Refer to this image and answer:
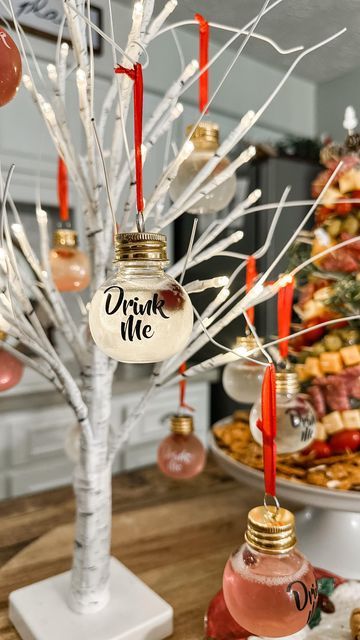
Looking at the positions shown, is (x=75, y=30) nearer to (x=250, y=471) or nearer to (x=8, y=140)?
(x=250, y=471)

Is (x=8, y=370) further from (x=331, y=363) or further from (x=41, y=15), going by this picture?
(x=41, y=15)

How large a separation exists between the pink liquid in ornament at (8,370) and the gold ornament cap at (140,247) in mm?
349

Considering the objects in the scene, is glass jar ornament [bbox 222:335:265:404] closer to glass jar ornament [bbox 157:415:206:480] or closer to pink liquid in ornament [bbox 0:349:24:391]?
glass jar ornament [bbox 157:415:206:480]

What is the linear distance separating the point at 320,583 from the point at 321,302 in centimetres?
45

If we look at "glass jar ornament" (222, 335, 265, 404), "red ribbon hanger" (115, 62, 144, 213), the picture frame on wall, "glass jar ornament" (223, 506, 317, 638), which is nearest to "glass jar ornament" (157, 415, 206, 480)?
"glass jar ornament" (222, 335, 265, 404)

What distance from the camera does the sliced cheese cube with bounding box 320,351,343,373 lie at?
2.77ft

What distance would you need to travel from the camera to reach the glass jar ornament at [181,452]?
762mm

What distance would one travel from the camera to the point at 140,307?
0.38 m

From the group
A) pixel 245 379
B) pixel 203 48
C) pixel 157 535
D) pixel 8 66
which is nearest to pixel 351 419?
pixel 245 379

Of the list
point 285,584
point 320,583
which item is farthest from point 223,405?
point 285,584

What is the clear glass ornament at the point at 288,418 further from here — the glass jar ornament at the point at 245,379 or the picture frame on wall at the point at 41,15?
the picture frame on wall at the point at 41,15

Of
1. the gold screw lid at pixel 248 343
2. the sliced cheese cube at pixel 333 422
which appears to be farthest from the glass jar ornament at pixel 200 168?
the sliced cheese cube at pixel 333 422

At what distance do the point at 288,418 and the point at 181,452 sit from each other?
0.68ft

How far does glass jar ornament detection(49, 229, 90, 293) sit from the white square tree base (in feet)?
1.44
